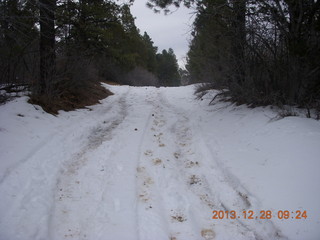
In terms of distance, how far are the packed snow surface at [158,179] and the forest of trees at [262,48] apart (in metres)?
0.83

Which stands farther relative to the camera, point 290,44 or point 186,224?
point 290,44

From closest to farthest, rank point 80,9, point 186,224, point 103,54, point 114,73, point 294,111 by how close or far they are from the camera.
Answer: point 186,224
point 294,111
point 80,9
point 103,54
point 114,73

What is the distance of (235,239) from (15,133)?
4710 mm

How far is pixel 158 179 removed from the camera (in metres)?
4.47

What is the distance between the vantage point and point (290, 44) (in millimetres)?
6227

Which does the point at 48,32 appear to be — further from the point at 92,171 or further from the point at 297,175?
the point at 297,175

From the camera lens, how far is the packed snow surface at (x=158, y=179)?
3.20m

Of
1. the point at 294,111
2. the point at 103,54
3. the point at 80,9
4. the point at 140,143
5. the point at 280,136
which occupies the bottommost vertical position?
the point at 140,143

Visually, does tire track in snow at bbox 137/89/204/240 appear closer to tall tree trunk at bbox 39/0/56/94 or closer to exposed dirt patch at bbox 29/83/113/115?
exposed dirt patch at bbox 29/83/113/115

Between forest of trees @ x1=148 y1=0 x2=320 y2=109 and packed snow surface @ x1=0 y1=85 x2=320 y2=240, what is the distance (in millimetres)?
830

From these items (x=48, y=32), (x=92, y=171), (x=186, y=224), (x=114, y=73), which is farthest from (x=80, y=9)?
(x=114, y=73)
